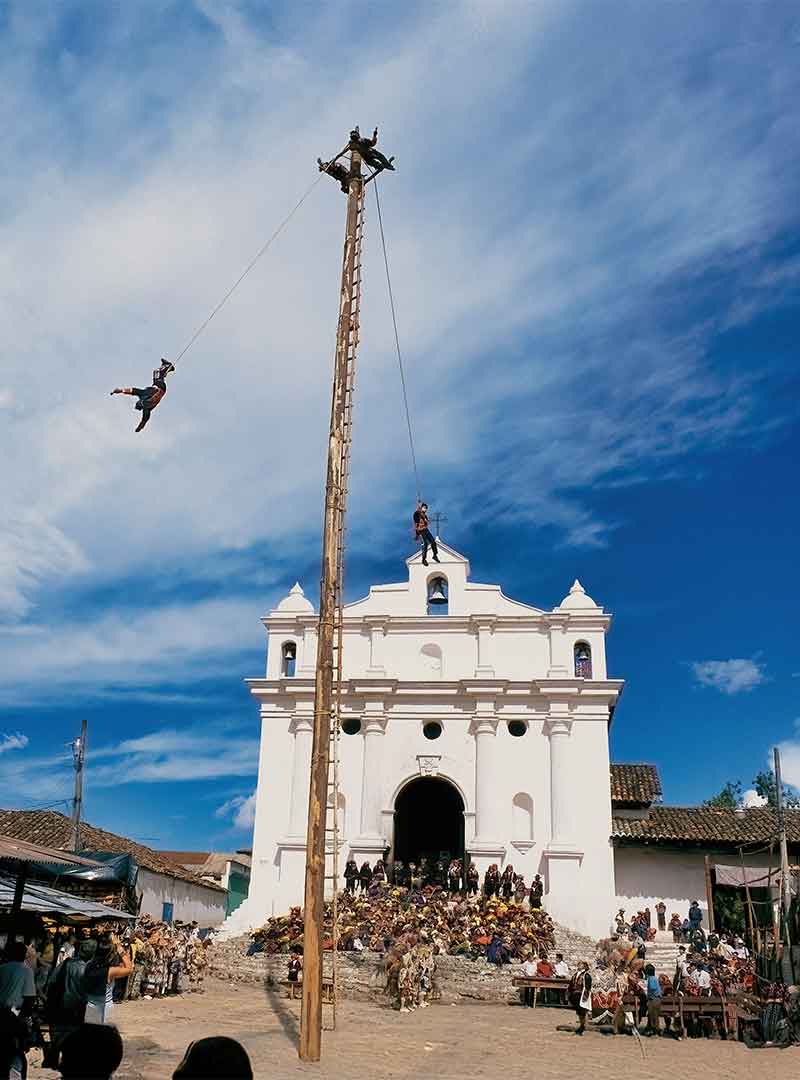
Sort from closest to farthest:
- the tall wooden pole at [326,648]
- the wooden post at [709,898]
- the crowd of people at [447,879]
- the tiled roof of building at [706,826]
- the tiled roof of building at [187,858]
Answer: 1. the tall wooden pole at [326,648]
2. the crowd of people at [447,879]
3. the wooden post at [709,898]
4. the tiled roof of building at [706,826]
5. the tiled roof of building at [187,858]

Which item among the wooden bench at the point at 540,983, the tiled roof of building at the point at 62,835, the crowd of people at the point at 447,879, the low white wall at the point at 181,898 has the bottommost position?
the wooden bench at the point at 540,983

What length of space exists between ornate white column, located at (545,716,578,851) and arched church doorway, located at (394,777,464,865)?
135 inches

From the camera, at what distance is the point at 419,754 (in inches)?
1159

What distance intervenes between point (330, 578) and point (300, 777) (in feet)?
55.8

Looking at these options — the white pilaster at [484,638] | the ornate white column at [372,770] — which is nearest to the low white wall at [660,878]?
the white pilaster at [484,638]

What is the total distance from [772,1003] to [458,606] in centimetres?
1677

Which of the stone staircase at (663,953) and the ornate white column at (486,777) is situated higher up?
the ornate white column at (486,777)

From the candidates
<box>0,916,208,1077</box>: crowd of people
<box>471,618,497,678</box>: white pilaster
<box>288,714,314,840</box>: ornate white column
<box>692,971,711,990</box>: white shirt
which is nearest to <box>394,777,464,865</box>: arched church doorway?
<box>288,714,314,840</box>: ornate white column

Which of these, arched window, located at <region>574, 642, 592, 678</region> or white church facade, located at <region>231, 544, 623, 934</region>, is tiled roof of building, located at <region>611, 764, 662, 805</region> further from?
arched window, located at <region>574, 642, 592, 678</region>

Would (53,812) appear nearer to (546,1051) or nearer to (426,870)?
(426,870)

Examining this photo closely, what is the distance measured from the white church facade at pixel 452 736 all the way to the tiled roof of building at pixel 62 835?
22.4 ft

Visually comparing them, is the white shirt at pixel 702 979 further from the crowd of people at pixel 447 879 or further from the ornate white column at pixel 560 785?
the ornate white column at pixel 560 785

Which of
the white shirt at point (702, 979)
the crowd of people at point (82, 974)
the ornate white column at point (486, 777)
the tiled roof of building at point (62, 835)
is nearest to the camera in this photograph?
the crowd of people at point (82, 974)

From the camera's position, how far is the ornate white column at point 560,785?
2753cm
